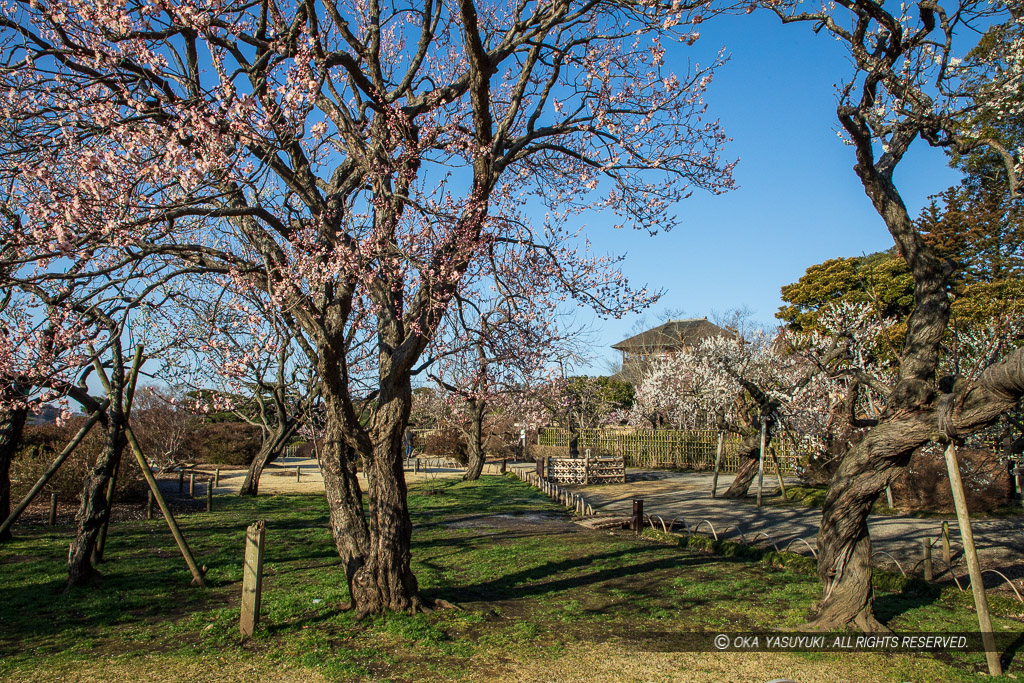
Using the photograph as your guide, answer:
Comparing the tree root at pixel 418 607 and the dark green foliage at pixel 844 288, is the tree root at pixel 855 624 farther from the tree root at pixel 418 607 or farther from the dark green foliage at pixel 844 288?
the dark green foliage at pixel 844 288

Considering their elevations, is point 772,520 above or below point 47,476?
below

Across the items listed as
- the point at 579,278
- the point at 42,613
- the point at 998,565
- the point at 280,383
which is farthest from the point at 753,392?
the point at 42,613

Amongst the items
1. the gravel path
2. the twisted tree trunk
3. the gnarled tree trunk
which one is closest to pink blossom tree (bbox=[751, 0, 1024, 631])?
the twisted tree trunk

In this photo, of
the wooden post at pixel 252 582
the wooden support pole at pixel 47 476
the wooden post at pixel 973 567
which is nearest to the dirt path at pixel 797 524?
the wooden post at pixel 973 567

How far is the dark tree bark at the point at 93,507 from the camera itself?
7.83 metres

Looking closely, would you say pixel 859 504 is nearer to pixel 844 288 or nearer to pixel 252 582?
pixel 252 582

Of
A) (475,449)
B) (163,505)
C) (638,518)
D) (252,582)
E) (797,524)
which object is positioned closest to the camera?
(252,582)

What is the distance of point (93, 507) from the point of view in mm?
7941

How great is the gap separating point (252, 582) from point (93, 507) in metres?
3.50

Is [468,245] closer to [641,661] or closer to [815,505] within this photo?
[641,661]

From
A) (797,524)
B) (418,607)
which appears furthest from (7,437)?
(797,524)

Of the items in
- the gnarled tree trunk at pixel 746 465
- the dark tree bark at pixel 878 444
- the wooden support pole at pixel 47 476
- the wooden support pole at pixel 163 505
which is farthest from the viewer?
the gnarled tree trunk at pixel 746 465

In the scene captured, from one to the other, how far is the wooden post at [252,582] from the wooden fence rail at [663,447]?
24387 millimetres

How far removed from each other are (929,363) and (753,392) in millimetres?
9520
